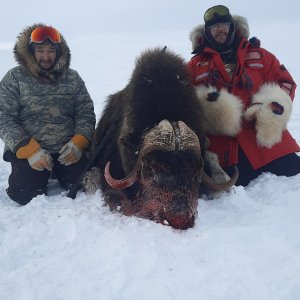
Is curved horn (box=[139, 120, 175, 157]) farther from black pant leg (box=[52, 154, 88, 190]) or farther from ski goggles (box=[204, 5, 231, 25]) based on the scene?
ski goggles (box=[204, 5, 231, 25])

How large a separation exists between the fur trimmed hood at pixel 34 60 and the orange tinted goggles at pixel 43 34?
10 cm

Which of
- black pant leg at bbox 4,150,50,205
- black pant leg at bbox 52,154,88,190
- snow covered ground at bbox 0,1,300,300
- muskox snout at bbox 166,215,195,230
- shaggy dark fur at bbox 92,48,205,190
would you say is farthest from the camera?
black pant leg at bbox 52,154,88,190

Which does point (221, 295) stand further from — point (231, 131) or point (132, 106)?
point (231, 131)

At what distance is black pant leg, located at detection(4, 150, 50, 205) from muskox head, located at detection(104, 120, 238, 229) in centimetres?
122

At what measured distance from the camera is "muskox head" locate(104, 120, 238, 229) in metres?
2.53

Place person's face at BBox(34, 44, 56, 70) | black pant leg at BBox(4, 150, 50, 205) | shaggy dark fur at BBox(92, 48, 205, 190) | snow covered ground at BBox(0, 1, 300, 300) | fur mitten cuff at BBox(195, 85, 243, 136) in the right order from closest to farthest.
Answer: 1. snow covered ground at BBox(0, 1, 300, 300)
2. shaggy dark fur at BBox(92, 48, 205, 190)
3. fur mitten cuff at BBox(195, 85, 243, 136)
4. black pant leg at BBox(4, 150, 50, 205)
5. person's face at BBox(34, 44, 56, 70)

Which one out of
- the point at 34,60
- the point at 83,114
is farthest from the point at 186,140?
the point at 34,60

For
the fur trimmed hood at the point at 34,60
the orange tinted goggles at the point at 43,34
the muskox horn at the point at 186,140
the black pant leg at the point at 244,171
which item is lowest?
the black pant leg at the point at 244,171

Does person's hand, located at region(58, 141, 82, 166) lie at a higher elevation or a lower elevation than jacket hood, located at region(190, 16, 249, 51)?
lower

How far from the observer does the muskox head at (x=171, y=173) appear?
2.53 metres

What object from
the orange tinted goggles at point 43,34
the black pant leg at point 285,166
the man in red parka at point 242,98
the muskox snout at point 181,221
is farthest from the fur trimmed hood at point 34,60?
the black pant leg at point 285,166

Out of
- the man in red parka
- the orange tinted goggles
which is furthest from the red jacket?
the orange tinted goggles

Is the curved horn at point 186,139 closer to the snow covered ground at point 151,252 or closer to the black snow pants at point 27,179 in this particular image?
the snow covered ground at point 151,252

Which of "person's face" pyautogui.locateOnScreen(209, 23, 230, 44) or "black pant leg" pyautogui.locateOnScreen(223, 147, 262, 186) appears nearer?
"black pant leg" pyautogui.locateOnScreen(223, 147, 262, 186)
